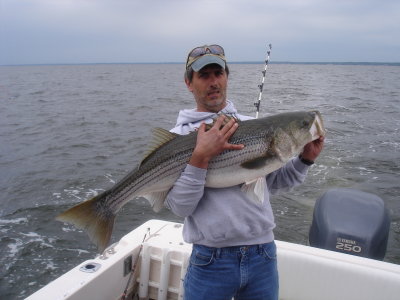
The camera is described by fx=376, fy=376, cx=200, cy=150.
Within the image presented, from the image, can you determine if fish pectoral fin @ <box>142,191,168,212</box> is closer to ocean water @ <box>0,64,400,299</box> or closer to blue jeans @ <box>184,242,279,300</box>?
blue jeans @ <box>184,242,279,300</box>

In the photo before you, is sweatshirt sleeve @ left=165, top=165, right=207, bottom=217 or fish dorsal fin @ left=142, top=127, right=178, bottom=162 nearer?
sweatshirt sleeve @ left=165, top=165, right=207, bottom=217

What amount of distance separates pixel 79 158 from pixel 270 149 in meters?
12.9

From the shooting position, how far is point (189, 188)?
2.83m

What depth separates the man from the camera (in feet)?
9.36

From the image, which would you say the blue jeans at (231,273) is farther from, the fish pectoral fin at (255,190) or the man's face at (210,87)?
the man's face at (210,87)

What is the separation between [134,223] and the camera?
979 centimetres

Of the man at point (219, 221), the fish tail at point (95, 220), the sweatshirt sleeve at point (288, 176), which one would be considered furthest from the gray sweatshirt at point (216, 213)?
the fish tail at point (95, 220)

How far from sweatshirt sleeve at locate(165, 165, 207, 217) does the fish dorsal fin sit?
0.41 metres

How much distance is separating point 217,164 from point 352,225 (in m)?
3.18

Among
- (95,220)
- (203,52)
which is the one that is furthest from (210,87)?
(95,220)

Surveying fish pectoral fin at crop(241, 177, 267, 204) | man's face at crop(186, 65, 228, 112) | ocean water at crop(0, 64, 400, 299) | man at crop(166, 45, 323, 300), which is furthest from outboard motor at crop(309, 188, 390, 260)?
ocean water at crop(0, 64, 400, 299)

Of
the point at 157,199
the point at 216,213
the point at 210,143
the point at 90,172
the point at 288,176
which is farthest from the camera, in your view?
the point at 90,172

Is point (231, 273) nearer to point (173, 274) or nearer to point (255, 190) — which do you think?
point (255, 190)

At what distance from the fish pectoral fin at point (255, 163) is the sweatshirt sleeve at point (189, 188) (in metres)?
0.37
